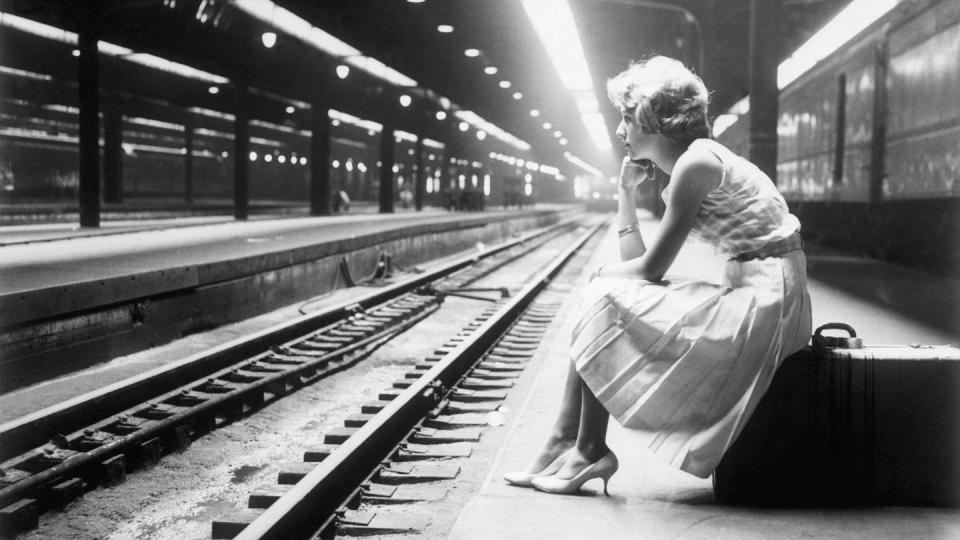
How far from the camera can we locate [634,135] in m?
3.32

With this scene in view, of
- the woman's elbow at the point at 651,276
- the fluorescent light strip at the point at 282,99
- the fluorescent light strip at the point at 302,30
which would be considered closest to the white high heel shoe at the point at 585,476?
the woman's elbow at the point at 651,276

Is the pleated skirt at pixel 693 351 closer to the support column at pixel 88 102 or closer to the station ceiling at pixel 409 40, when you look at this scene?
the station ceiling at pixel 409 40

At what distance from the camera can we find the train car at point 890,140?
10461mm

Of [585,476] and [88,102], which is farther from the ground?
[88,102]

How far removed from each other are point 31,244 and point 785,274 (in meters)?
13.4

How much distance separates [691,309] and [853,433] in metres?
0.69

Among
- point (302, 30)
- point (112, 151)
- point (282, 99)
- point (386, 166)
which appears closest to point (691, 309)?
point (302, 30)

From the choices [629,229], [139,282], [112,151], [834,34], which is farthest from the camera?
[112,151]

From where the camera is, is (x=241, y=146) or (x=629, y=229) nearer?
(x=629, y=229)

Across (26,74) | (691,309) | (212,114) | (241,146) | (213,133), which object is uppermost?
(212,114)

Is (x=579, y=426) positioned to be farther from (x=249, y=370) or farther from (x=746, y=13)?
(x=746, y=13)

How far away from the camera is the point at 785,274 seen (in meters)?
3.10

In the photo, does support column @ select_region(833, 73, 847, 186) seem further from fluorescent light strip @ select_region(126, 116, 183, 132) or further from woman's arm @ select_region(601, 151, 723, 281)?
fluorescent light strip @ select_region(126, 116, 183, 132)

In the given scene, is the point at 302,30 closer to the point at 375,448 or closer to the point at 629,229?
the point at 375,448
